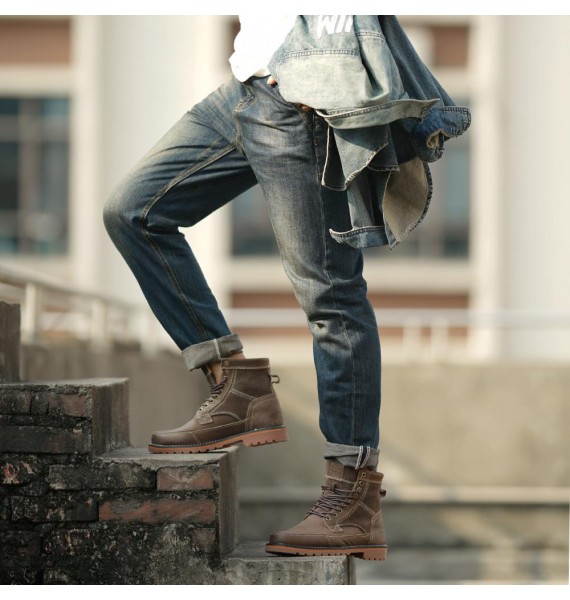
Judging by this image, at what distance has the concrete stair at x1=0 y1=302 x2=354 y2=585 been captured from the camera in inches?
107

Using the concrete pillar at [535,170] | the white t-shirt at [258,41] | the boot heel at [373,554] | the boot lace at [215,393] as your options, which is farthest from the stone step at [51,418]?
the concrete pillar at [535,170]

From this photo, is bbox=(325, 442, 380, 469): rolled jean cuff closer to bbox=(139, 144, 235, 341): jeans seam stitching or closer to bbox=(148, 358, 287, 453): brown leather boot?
bbox=(148, 358, 287, 453): brown leather boot

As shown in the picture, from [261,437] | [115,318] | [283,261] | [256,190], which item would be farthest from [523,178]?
[283,261]

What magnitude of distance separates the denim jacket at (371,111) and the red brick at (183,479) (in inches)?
24.9

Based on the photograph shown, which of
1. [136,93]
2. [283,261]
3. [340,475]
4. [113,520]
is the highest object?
[136,93]

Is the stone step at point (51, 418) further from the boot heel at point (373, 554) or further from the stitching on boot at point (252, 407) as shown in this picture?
the boot heel at point (373, 554)

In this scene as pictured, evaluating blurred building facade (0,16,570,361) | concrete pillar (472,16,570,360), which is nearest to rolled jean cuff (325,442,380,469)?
A: blurred building facade (0,16,570,361)

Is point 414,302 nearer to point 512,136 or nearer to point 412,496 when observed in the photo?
point 512,136

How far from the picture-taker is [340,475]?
8.93ft

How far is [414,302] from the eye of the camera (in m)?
14.1

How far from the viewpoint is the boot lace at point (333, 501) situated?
2.73 m

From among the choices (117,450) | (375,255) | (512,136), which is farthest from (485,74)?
(117,450)

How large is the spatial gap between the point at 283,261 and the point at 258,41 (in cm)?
49

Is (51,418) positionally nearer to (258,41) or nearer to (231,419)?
(231,419)
